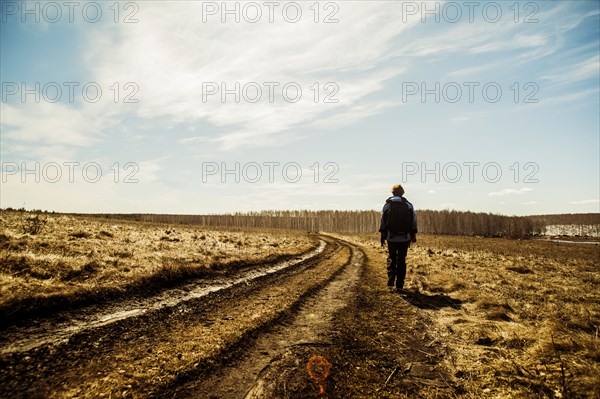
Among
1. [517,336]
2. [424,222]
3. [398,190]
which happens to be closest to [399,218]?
[398,190]

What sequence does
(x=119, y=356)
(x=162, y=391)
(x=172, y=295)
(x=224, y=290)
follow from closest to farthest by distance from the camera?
(x=162, y=391) < (x=119, y=356) < (x=172, y=295) < (x=224, y=290)

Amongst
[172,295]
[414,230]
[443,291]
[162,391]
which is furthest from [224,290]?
[443,291]

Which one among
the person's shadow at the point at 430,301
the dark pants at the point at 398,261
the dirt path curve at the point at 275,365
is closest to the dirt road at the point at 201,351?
the dirt path curve at the point at 275,365

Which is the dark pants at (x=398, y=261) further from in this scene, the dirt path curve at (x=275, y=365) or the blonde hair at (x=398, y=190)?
the dirt path curve at (x=275, y=365)

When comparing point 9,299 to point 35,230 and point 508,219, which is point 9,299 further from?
point 508,219

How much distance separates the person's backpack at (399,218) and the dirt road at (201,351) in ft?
6.90

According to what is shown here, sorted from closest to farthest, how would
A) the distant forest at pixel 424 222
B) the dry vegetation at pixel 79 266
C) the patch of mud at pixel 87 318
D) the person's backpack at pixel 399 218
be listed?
the patch of mud at pixel 87 318
the dry vegetation at pixel 79 266
the person's backpack at pixel 399 218
the distant forest at pixel 424 222

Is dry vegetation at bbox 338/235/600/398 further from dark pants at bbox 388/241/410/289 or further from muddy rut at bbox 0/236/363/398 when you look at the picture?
muddy rut at bbox 0/236/363/398

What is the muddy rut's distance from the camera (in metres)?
3.49

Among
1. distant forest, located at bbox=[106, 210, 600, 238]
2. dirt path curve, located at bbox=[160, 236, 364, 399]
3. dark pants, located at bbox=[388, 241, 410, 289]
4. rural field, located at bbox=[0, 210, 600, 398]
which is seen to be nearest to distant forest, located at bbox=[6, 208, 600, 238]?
distant forest, located at bbox=[106, 210, 600, 238]

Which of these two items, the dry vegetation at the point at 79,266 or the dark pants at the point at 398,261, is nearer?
the dry vegetation at the point at 79,266

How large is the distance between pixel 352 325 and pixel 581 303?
6776mm

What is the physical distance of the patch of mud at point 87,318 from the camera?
4.49 metres

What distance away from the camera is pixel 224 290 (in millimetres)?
8320
